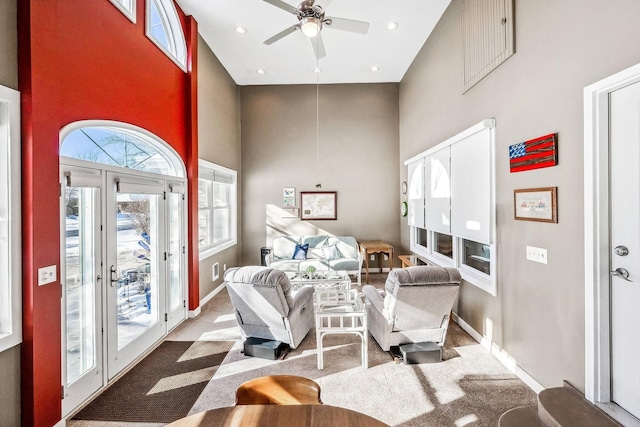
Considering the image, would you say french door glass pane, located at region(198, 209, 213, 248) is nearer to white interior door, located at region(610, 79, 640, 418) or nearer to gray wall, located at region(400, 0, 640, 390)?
gray wall, located at region(400, 0, 640, 390)

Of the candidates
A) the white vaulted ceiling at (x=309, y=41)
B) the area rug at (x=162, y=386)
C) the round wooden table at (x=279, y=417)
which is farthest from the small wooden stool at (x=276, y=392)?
the white vaulted ceiling at (x=309, y=41)

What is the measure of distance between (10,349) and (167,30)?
386 cm

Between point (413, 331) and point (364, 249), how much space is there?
121 inches

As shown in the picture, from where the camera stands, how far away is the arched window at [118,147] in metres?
2.31

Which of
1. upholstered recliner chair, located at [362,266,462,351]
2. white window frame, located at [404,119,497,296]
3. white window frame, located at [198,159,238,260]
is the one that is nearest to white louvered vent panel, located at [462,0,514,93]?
white window frame, located at [404,119,497,296]

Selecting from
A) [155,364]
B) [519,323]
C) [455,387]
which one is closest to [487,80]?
[519,323]

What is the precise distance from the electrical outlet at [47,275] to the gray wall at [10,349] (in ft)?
1.36

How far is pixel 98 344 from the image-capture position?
2498 mm

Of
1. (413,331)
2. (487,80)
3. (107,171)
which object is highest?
(487,80)

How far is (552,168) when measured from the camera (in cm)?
223

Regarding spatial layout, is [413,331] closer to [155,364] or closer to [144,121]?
[155,364]

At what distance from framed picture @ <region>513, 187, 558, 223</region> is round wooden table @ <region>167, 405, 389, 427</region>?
2100mm

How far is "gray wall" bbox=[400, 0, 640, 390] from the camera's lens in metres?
1.88

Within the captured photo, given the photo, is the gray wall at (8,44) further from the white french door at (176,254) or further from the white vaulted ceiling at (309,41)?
the white vaulted ceiling at (309,41)
